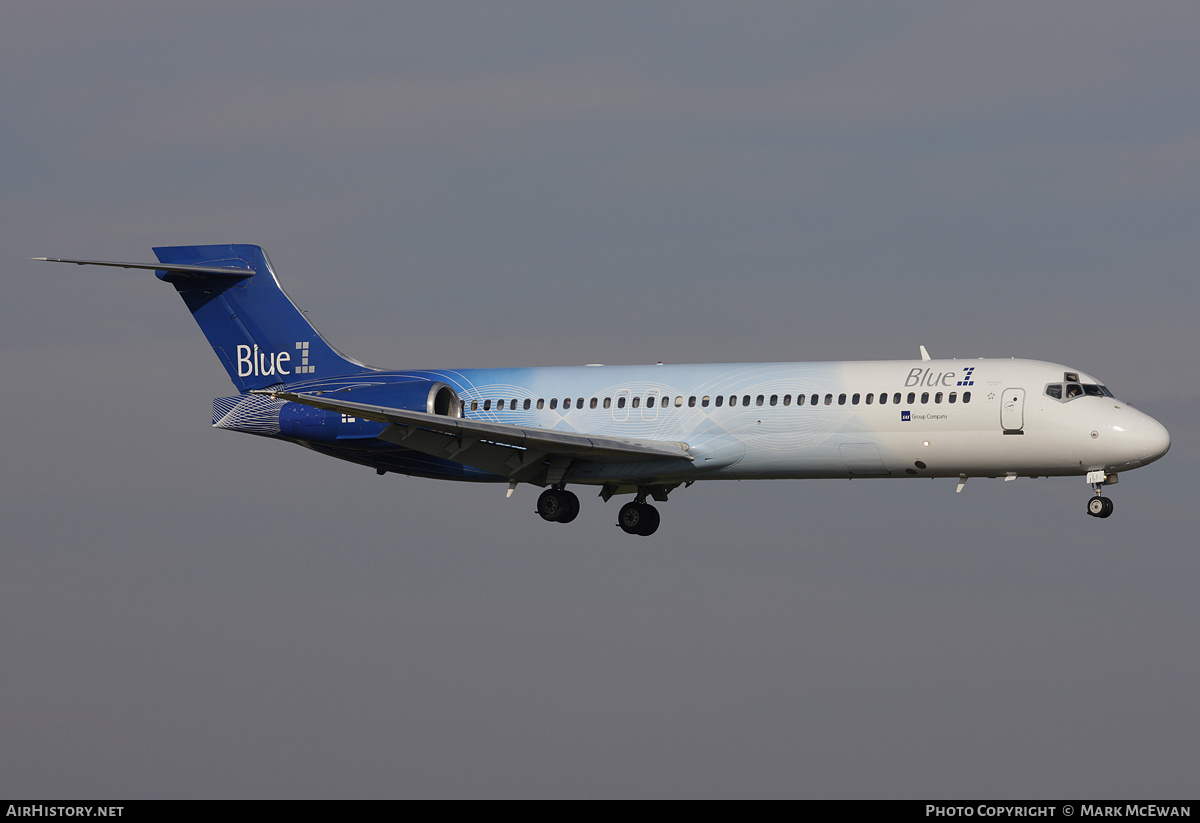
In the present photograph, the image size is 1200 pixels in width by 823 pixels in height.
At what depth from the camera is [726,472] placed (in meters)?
37.4

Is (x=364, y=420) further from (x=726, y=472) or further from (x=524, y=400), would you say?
(x=726, y=472)

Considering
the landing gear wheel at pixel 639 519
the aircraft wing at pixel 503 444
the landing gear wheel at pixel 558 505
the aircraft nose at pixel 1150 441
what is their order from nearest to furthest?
the aircraft nose at pixel 1150 441 < the aircraft wing at pixel 503 444 < the landing gear wheel at pixel 558 505 < the landing gear wheel at pixel 639 519

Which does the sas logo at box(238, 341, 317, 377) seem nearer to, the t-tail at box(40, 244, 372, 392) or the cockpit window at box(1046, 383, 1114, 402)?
the t-tail at box(40, 244, 372, 392)

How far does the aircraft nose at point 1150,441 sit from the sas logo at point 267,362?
70.6ft

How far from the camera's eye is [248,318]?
144 feet

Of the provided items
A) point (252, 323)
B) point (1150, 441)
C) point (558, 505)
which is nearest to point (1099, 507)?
point (1150, 441)

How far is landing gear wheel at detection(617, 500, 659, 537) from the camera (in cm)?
4131

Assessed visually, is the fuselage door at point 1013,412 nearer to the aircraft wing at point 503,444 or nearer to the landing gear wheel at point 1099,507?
the landing gear wheel at point 1099,507

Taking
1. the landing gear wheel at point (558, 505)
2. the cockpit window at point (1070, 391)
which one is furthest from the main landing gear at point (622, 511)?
the cockpit window at point (1070, 391)

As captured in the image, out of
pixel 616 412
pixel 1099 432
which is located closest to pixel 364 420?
pixel 616 412

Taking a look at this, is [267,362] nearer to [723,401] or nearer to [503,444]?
[503,444]

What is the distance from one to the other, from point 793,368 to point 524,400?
23.8ft

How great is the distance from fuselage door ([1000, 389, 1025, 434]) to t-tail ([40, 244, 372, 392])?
1750 cm

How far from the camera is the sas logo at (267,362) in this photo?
4375cm
